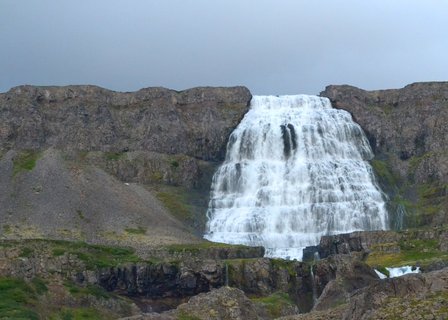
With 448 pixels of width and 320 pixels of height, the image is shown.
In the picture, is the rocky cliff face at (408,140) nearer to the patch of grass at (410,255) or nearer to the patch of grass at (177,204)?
the patch of grass at (410,255)

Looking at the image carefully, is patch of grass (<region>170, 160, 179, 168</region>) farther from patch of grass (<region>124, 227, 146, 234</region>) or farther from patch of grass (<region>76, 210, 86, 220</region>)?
patch of grass (<region>76, 210, 86, 220</region>)

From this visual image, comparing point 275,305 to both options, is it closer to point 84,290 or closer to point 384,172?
point 84,290

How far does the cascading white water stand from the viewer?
130 metres

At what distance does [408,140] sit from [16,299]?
113642 millimetres

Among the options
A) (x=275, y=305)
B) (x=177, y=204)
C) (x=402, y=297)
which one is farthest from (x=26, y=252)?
(x=402, y=297)

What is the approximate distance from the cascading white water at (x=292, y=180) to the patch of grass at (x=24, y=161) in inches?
1264

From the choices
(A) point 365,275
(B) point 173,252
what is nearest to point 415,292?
(A) point 365,275

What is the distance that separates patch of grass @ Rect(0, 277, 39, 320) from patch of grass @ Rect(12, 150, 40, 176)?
72.3 meters

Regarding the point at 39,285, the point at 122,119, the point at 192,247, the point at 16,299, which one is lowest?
the point at 16,299

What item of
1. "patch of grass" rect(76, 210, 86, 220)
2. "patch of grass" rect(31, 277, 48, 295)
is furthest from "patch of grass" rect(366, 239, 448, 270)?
"patch of grass" rect(31, 277, 48, 295)

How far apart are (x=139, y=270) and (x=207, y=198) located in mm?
51513

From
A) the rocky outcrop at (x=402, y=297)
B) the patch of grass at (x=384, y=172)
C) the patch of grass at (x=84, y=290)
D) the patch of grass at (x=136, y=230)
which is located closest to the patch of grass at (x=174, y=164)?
the patch of grass at (x=136, y=230)

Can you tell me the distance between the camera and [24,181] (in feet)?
420

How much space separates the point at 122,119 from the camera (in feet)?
532
